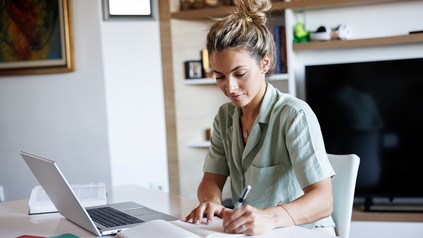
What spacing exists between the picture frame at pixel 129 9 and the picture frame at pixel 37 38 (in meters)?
0.23

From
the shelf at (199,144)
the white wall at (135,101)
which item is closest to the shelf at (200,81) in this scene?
the white wall at (135,101)

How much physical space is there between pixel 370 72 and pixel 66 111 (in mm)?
1722

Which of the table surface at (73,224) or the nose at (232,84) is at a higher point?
the nose at (232,84)

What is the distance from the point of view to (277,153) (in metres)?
1.83

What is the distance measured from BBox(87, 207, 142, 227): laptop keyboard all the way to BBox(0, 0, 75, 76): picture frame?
1.90 m

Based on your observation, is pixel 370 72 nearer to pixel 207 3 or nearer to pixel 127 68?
pixel 207 3

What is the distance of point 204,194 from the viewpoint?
1.98 metres

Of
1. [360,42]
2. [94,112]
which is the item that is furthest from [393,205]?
[94,112]

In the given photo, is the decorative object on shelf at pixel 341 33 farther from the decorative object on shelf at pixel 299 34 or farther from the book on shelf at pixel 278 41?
the book on shelf at pixel 278 41

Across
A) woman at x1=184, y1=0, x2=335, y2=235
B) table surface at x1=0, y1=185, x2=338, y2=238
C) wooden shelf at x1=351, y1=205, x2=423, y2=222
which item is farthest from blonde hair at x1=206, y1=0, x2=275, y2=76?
wooden shelf at x1=351, y1=205, x2=423, y2=222

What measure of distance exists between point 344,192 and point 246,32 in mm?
553

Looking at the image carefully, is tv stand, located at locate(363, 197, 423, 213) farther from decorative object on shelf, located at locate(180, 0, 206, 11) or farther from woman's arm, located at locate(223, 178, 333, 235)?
woman's arm, located at locate(223, 178, 333, 235)

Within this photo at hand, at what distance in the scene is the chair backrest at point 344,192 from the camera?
1.87 meters

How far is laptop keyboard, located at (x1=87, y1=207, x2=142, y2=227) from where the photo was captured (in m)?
1.68
